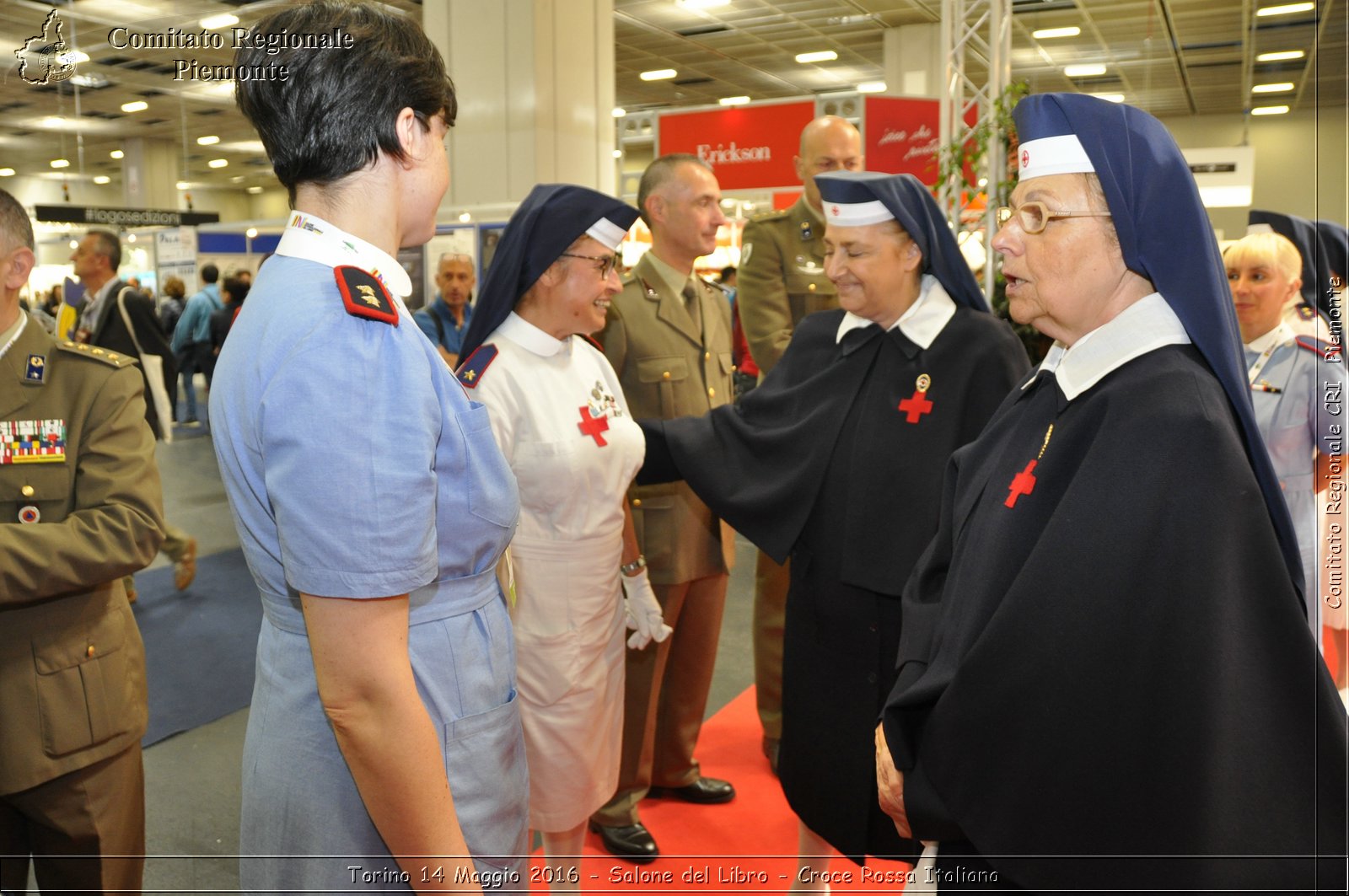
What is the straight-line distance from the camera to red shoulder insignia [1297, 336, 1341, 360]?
11.1ft

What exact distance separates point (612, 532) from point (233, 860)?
1.66 metres

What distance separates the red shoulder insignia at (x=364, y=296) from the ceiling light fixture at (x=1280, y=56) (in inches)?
602

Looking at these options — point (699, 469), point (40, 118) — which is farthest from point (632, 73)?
point (699, 469)

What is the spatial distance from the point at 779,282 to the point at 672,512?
1.32 metres

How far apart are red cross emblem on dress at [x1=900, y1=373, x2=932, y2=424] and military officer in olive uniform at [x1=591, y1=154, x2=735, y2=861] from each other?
39.1 inches

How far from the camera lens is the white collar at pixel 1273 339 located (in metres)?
4.00

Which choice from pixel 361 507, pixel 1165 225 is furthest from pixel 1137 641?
pixel 361 507

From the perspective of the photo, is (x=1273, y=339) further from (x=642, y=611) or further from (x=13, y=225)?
(x=13, y=225)

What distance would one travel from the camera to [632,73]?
1447 cm

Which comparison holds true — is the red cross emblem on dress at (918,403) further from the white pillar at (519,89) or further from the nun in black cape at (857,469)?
the white pillar at (519,89)

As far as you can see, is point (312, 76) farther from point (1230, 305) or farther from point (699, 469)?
point (699, 469)

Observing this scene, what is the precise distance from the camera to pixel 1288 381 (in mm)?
3857

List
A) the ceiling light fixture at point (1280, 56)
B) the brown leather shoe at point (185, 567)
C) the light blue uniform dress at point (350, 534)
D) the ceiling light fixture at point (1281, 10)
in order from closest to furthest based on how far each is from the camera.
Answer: the light blue uniform dress at point (350, 534) < the brown leather shoe at point (185, 567) < the ceiling light fixture at point (1281, 10) < the ceiling light fixture at point (1280, 56)

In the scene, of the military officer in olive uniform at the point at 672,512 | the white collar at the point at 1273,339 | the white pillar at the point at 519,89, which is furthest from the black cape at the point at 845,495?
the white pillar at the point at 519,89
